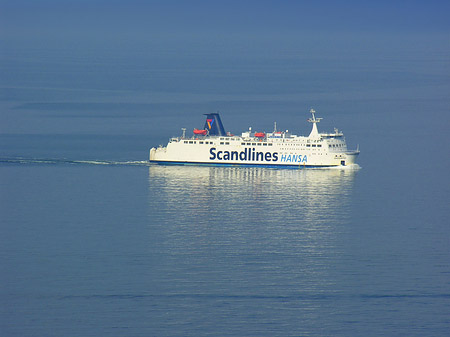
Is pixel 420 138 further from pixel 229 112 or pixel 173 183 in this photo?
pixel 173 183

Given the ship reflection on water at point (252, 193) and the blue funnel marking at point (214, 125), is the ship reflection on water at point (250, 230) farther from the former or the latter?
the blue funnel marking at point (214, 125)

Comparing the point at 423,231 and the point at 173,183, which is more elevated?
the point at 173,183

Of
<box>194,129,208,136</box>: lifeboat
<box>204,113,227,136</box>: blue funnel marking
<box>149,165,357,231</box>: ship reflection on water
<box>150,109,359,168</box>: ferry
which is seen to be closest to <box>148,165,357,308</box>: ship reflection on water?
<box>149,165,357,231</box>: ship reflection on water

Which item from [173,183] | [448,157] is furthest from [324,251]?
[448,157]

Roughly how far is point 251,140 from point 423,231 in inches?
1032

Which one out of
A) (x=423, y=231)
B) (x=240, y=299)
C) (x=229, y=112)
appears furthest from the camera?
(x=229, y=112)

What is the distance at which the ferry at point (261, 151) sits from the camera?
7244cm

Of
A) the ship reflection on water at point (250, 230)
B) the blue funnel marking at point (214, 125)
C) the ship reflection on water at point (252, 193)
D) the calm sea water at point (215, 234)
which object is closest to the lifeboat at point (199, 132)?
the blue funnel marking at point (214, 125)

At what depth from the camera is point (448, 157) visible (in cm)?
7712

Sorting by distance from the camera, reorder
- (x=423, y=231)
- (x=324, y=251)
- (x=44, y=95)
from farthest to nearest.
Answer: (x=44, y=95) < (x=423, y=231) < (x=324, y=251)

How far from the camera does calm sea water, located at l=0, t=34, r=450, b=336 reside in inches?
1458

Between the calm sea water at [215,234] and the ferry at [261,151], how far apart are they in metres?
1.36

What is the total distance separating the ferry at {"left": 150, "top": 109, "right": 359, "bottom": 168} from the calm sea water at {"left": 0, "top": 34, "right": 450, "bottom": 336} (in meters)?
1.36

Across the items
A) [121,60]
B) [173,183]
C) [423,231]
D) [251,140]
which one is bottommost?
[423,231]
